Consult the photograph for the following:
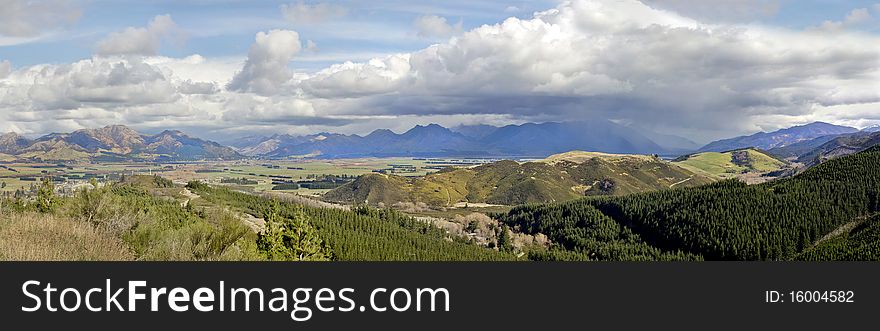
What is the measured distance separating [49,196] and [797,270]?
9733 centimetres

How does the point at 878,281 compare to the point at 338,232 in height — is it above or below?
above

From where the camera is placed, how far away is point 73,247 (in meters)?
36.5

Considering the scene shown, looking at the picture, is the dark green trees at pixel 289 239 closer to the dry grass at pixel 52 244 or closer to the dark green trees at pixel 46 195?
the dry grass at pixel 52 244

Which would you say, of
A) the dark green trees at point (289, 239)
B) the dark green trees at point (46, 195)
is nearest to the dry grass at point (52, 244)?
the dark green trees at point (289, 239)

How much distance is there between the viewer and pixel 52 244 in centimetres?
3556

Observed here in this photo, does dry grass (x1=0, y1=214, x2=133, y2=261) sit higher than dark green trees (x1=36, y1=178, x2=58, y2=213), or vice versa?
dry grass (x1=0, y1=214, x2=133, y2=261)

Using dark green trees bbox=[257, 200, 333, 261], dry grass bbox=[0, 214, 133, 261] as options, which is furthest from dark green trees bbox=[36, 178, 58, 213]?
dry grass bbox=[0, 214, 133, 261]

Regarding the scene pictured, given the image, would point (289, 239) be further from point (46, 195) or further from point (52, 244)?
point (52, 244)

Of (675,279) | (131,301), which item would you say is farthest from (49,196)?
(675,279)

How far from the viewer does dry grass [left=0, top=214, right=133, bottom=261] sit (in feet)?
105

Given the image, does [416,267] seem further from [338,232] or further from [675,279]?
[338,232]

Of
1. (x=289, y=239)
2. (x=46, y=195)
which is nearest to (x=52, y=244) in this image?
(x=289, y=239)

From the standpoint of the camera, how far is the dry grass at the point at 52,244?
105 ft

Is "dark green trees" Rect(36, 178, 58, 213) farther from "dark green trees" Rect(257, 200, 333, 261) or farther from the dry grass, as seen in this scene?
the dry grass
